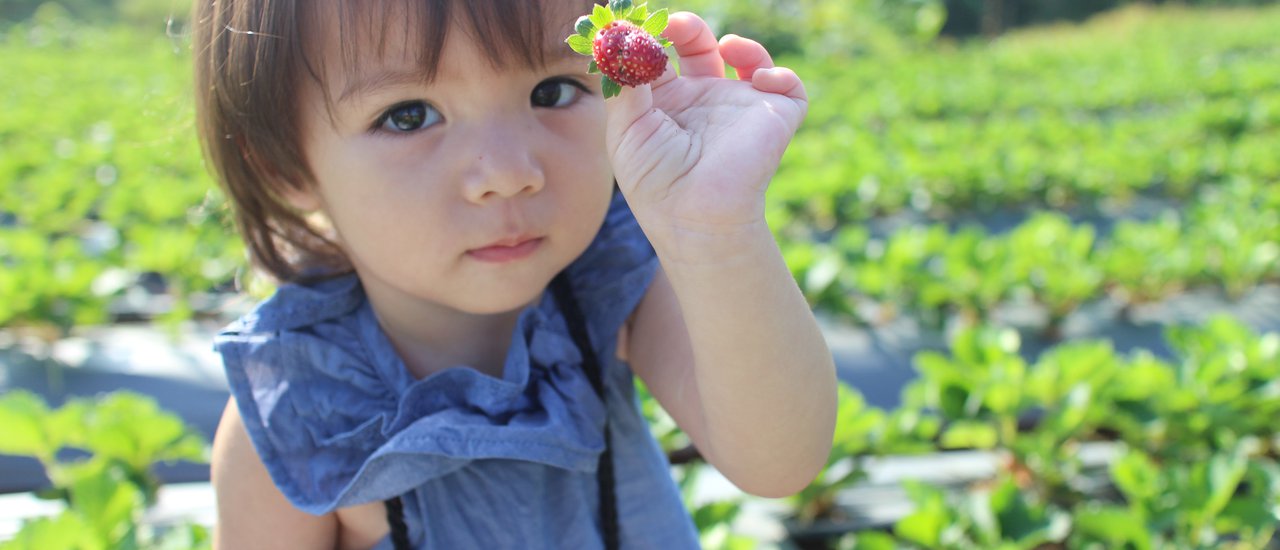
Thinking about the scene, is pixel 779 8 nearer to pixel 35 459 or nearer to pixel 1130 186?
pixel 1130 186

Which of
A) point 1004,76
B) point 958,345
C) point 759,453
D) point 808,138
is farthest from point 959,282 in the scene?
point 1004,76

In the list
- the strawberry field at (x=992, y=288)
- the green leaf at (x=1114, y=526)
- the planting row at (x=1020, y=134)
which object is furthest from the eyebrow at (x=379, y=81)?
the planting row at (x=1020, y=134)

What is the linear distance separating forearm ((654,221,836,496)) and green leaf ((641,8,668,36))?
17cm

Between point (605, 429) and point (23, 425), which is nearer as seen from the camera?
point (605, 429)

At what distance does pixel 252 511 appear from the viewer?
3.56 feet

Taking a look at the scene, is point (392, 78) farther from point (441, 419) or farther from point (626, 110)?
point (441, 419)

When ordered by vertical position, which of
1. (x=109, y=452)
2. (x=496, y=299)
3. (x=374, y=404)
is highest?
(x=496, y=299)

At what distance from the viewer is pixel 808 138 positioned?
5207 mm

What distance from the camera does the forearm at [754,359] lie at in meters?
0.88

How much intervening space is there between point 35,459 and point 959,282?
2.01 m

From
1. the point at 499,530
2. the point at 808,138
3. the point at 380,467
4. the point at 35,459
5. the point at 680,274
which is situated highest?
the point at 680,274

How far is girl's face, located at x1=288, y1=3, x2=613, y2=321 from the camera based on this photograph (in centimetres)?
94

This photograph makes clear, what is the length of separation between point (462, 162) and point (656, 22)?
0.77 ft

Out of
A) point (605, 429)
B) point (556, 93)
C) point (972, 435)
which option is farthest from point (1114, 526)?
point (556, 93)
